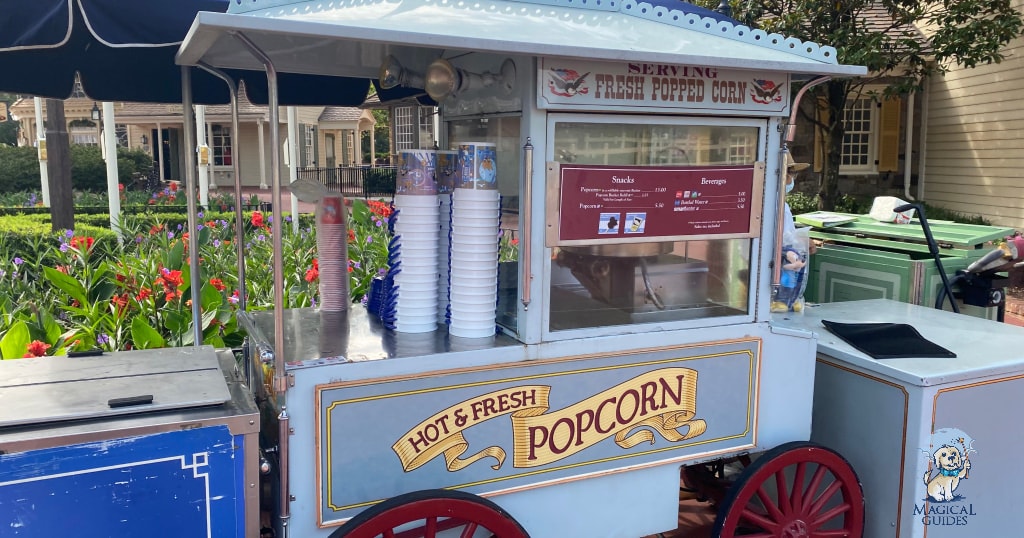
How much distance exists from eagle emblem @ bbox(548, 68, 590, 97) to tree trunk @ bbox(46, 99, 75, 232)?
7.14m

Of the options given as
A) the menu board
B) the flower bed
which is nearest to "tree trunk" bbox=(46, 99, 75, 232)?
the flower bed

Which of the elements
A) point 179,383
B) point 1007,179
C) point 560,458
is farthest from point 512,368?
A: point 1007,179

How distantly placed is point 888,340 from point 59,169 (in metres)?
7.92

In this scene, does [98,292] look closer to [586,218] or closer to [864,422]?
[586,218]

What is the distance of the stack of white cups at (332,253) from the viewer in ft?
10.4

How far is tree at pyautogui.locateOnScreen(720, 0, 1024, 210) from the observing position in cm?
1046

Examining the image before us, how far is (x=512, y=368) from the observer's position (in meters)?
2.53

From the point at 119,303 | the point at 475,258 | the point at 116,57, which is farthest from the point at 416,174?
the point at 119,303

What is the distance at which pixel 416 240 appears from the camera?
267 centimetres

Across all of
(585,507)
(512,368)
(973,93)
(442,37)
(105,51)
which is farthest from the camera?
(973,93)

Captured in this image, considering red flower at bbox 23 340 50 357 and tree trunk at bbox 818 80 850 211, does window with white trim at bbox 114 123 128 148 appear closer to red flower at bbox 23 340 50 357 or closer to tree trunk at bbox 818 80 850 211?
tree trunk at bbox 818 80 850 211

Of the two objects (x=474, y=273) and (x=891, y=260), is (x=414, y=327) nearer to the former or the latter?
(x=474, y=273)

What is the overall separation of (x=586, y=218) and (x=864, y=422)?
155 centimetres

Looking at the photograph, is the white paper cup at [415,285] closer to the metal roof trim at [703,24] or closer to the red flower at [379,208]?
the metal roof trim at [703,24]
